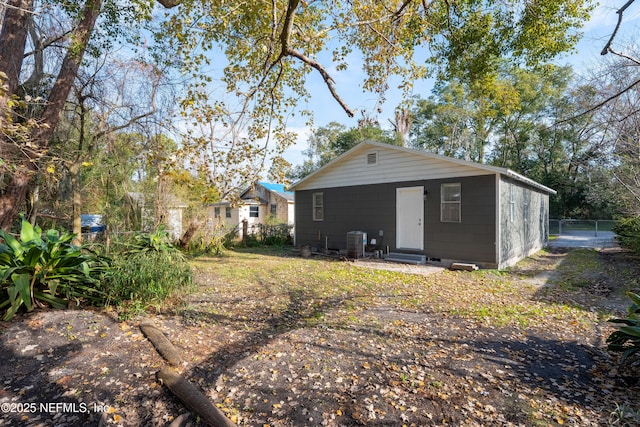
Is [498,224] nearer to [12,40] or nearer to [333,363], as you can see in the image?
[333,363]

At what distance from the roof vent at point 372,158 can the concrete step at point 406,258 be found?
10.3 ft

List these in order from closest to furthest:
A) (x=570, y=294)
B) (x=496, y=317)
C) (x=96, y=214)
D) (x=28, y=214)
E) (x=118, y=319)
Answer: (x=118, y=319) → (x=496, y=317) → (x=570, y=294) → (x=28, y=214) → (x=96, y=214)

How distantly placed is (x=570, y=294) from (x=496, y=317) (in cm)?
263

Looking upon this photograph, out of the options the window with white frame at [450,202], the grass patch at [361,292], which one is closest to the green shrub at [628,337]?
the grass patch at [361,292]

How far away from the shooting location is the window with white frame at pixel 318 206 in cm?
1277

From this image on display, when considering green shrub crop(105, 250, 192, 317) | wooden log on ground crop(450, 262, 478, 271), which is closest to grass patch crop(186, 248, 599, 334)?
wooden log on ground crop(450, 262, 478, 271)

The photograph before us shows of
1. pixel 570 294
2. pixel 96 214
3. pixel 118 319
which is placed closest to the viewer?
pixel 118 319

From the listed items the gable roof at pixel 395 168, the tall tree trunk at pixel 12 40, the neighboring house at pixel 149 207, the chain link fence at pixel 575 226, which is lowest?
the chain link fence at pixel 575 226

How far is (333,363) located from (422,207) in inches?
295

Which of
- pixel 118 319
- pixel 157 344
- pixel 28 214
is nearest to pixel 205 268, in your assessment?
pixel 28 214

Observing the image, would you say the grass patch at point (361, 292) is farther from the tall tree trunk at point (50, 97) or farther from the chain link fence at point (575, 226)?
the chain link fence at point (575, 226)

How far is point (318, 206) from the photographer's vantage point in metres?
13.0

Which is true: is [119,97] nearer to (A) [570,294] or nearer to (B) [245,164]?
(B) [245,164]

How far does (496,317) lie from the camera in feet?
15.9
